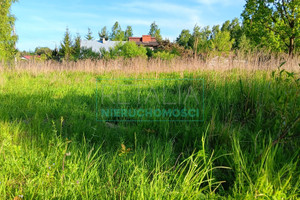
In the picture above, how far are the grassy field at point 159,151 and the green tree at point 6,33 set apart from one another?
18.8 meters

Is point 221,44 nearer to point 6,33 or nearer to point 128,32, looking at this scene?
point 6,33

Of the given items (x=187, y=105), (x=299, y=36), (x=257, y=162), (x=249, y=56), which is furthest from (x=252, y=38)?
(x=257, y=162)

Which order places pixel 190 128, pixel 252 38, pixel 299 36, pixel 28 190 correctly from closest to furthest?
pixel 28 190
pixel 190 128
pixel 299 36
pixel 252 38

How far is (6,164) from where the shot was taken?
1586 millimetres

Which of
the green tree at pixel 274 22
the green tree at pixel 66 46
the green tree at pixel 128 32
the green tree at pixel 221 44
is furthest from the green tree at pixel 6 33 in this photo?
the green tree at pixel 128 32

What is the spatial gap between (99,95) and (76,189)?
292 centimetres

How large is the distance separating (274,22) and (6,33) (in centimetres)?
2380

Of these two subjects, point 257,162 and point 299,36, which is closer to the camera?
point 257,162

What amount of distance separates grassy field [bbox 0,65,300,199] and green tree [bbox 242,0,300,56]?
Result: 1429 centimetres

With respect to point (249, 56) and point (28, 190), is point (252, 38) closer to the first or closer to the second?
point (249, 56)

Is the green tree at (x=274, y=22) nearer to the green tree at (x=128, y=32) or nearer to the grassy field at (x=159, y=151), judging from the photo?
the grassy field at (x=159, y=151)

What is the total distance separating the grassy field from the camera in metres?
1.32

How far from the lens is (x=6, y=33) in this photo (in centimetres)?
1941

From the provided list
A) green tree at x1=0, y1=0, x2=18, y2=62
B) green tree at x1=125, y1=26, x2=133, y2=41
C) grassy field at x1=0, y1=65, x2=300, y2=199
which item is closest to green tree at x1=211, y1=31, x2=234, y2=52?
grassy field at x1=0, y1=65, x2=300, y2=199
